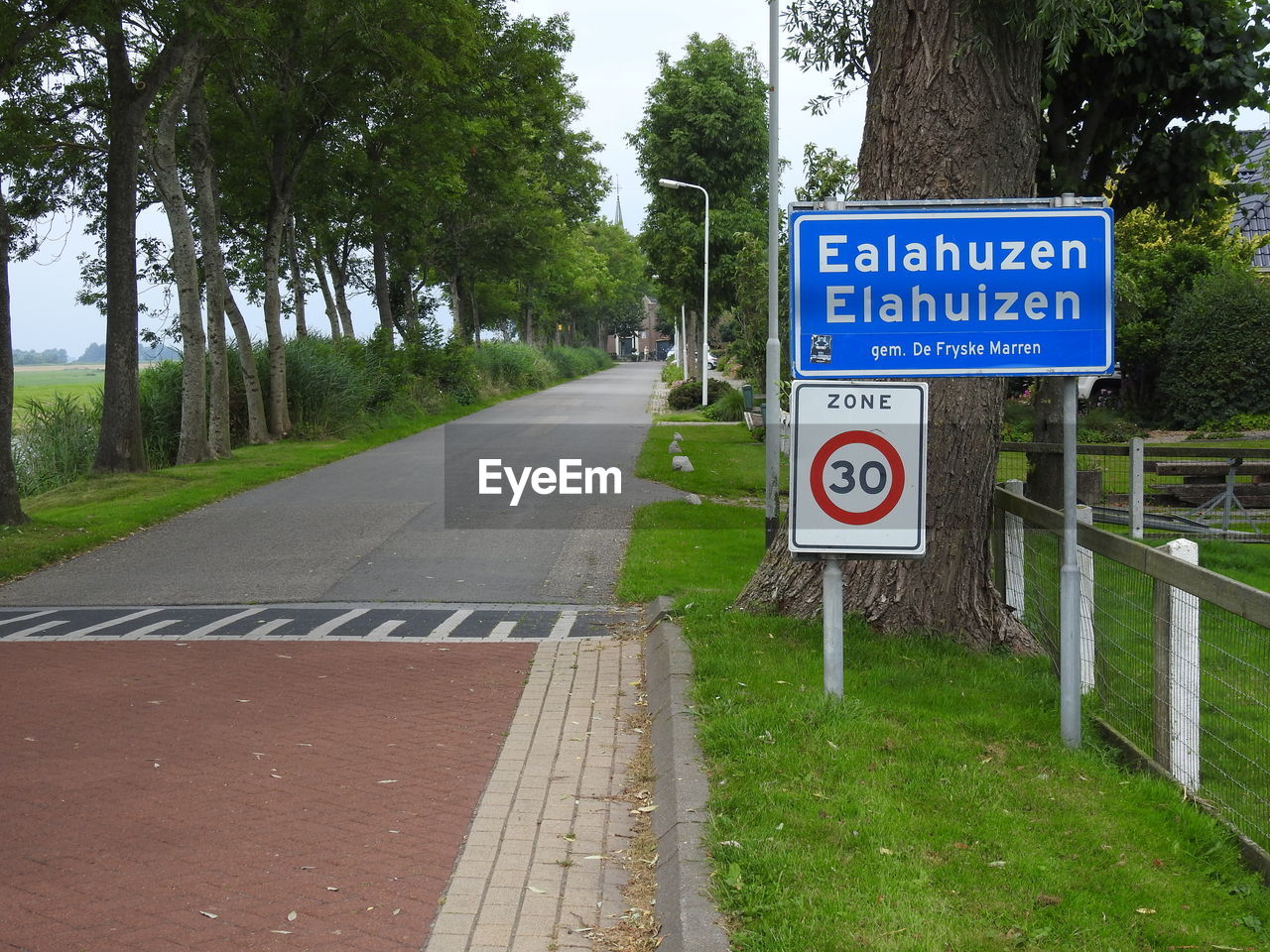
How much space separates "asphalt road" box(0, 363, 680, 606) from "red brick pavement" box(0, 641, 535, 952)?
2634 mm

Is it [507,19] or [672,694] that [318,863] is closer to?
[672,694]

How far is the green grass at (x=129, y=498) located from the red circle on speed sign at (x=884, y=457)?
9.71m

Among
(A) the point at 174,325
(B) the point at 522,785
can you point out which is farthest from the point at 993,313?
(A) the point at 174,325

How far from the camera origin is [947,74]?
24.6ft

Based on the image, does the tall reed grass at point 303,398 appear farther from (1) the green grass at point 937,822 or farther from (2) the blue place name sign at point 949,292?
(2) the blue place name sign at point 949,292

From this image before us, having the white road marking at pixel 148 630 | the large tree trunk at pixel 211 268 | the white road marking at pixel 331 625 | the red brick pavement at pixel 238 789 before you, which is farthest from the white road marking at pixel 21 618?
the large tree trunk at pixel 211 268

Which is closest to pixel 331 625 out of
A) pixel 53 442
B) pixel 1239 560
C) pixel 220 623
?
pixel 220 623

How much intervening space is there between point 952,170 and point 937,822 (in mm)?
4144

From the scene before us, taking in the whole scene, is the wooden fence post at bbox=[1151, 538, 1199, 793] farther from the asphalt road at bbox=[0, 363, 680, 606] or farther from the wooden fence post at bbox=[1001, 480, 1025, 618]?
the asphalt road at bbox=[0, 363, 680, 606]

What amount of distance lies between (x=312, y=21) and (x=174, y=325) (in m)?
11.0

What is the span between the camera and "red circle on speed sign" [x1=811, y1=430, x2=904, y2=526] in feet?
19.9

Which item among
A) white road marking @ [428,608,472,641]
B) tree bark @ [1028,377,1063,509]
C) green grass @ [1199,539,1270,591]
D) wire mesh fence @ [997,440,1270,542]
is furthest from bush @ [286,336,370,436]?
green grass @ [1199,539,1270,591]

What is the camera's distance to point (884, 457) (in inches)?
239

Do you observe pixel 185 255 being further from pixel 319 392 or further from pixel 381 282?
pixel 381 282
